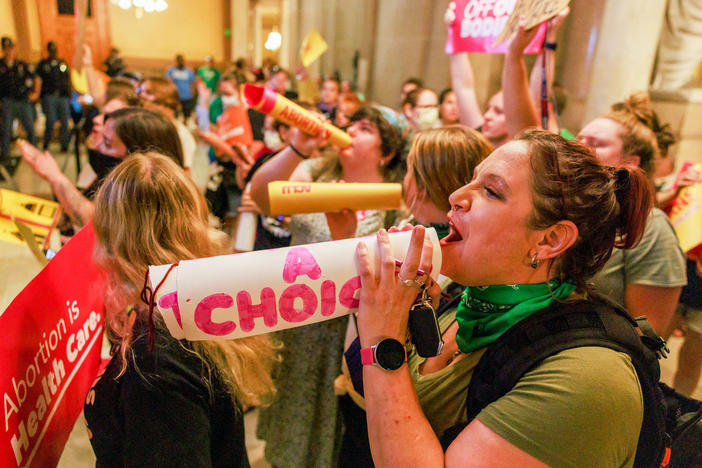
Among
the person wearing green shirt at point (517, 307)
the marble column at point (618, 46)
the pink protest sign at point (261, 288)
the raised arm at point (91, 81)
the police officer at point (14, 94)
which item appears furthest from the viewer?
the police officer at point (14, 94)

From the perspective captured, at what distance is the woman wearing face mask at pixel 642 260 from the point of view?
1802 millimetres

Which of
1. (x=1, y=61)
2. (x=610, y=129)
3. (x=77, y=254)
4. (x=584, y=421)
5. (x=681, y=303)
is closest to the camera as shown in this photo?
(x=584, y=421)

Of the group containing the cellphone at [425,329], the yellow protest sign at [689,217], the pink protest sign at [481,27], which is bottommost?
the yellow protest sign at [689,217]

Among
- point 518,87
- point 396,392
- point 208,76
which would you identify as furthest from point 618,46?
point 208,76

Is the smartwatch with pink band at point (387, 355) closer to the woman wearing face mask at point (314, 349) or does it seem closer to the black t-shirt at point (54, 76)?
the woman wearing face mask at point (314, 349)

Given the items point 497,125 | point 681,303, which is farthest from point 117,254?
point 681,303

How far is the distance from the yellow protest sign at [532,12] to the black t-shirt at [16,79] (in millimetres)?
7794

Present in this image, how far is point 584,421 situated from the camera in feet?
2.63

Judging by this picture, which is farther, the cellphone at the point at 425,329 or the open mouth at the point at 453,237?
the open mouth at the point at 453,237

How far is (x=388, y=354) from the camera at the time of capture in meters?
0.94

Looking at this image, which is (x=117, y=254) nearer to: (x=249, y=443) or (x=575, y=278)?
(x=575, y=278)

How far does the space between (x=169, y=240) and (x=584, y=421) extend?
1037 mm

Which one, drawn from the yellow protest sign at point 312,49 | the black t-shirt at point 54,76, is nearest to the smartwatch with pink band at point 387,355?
the yellow protest sign at point 312,49

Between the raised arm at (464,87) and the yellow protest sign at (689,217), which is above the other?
the raised arm at (464,87)
